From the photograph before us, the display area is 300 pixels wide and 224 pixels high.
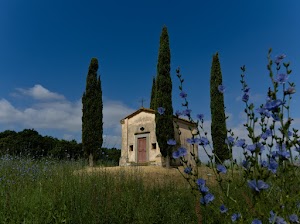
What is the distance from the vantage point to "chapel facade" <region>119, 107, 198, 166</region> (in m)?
17.8

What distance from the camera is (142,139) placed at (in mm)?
18453

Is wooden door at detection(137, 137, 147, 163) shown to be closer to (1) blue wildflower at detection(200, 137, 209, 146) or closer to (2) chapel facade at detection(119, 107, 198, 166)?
(2) chapel facade at detection(119, 107, 198, 166)

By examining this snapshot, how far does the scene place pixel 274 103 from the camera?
86.0 inches

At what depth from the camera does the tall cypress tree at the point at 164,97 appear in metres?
15.6

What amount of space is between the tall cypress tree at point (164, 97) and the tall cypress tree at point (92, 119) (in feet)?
11.6

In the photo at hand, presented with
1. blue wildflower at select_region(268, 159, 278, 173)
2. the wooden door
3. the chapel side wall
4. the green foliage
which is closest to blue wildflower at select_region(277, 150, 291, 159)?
blue wildflower at select_region(268, 159, 278, 173)

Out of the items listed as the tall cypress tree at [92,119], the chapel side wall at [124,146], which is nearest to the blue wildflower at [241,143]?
the tall cypress tree at [92,119]

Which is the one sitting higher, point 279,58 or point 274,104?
point 279,58

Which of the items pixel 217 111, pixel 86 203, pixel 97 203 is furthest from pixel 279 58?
pixel 217 111

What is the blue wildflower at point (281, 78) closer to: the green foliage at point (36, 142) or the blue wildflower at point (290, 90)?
the blue wildflower at point (290, 90)

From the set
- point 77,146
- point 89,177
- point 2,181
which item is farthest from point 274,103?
point 77,146

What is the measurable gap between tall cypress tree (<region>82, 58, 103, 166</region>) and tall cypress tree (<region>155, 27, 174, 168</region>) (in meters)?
3.55

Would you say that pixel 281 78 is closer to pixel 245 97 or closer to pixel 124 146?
pixel 245 97

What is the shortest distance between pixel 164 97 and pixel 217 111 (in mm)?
4213
